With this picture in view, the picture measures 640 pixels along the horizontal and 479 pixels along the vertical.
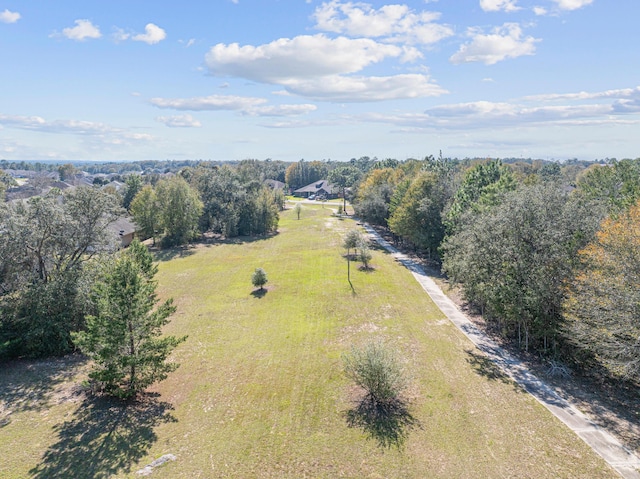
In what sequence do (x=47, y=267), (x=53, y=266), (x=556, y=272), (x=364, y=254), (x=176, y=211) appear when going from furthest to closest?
(x=176, y=211), (x=364, y=254), (x=53, y=266), (x=47, y=267), (x=556, y=272)

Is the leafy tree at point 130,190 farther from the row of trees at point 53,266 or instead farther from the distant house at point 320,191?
the distant house at point 320,191

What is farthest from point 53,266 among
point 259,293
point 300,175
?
point 300,175

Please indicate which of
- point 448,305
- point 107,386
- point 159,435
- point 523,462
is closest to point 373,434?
point 523,462

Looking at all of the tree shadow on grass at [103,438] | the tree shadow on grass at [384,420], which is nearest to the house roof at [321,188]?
the tree shadow on grass at [384,420]

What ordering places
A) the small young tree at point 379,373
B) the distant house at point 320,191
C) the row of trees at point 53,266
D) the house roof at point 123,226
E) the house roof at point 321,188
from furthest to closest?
the house roof at point 321,188 → the distant house at point 320,191 → the house roof at point 123,226 → the row of trees at point 53,266 → the small young tree at point 379,373

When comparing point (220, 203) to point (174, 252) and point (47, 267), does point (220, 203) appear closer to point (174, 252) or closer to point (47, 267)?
point (174, 252)

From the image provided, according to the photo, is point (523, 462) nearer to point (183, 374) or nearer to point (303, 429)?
point (303, 429)
